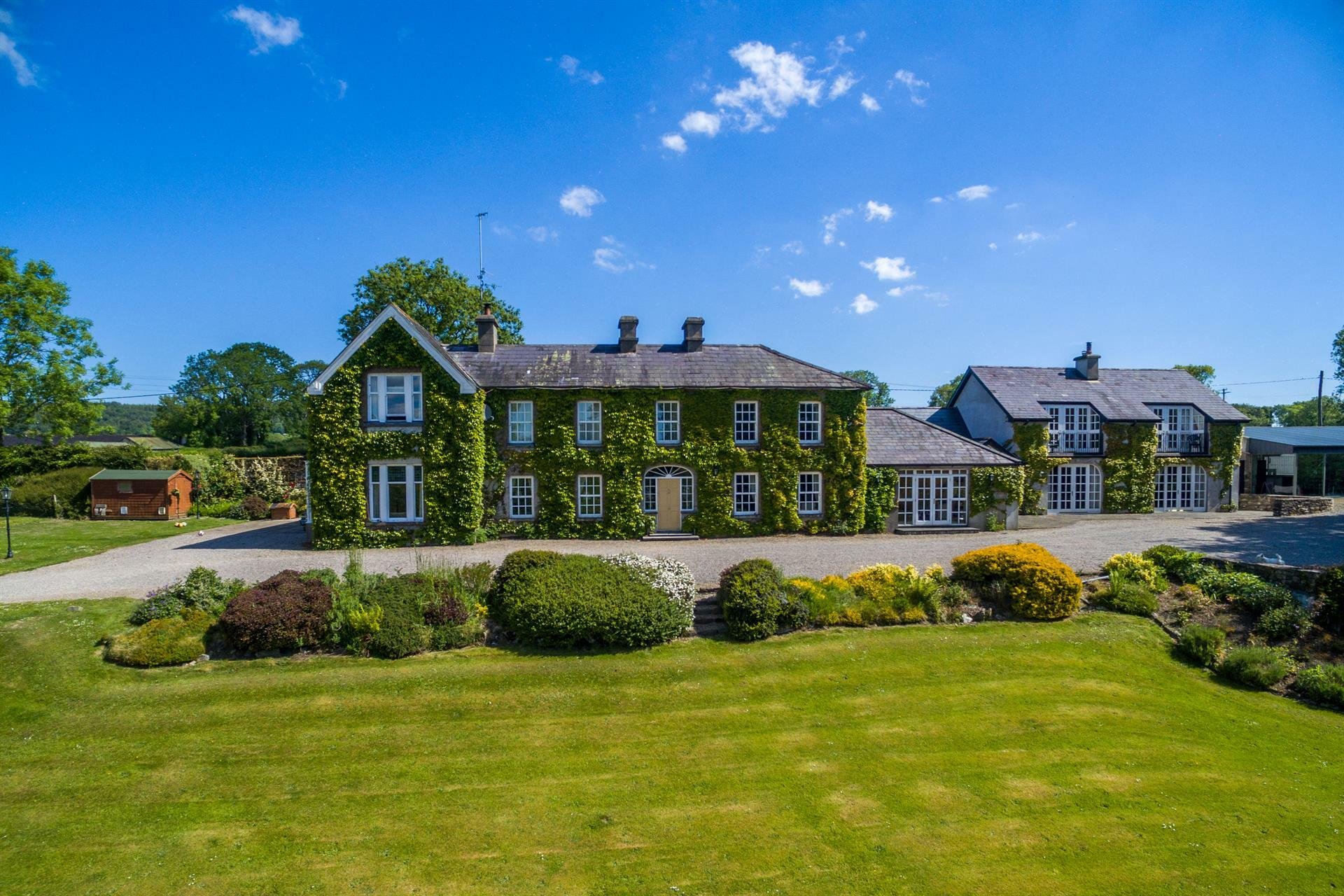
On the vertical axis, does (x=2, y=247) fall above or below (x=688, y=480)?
above

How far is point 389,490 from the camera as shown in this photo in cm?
2472

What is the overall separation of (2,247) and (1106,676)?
192 ft

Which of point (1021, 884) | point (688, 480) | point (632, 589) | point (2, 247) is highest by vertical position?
point (2, 247)

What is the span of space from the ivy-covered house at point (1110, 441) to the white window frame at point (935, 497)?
5959 mm

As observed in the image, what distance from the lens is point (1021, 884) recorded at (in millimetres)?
7828

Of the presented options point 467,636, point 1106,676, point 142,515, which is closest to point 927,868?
point 1106,676

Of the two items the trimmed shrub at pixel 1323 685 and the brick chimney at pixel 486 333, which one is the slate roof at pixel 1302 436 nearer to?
the trimmed shrub at pixel 1323 685

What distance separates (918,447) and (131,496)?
4190 centimetres

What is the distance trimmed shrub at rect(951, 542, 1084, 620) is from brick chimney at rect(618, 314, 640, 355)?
18082mm

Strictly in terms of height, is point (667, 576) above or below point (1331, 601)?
above

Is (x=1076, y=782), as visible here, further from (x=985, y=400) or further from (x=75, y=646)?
(x=985, y=400)

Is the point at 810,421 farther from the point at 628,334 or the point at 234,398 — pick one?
the point at 234,398

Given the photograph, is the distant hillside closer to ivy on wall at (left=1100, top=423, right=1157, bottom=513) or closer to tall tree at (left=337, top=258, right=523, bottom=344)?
tall tree at (left=337, top=258, right=523, bottom=344)

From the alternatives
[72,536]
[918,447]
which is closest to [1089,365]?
[918,447]
